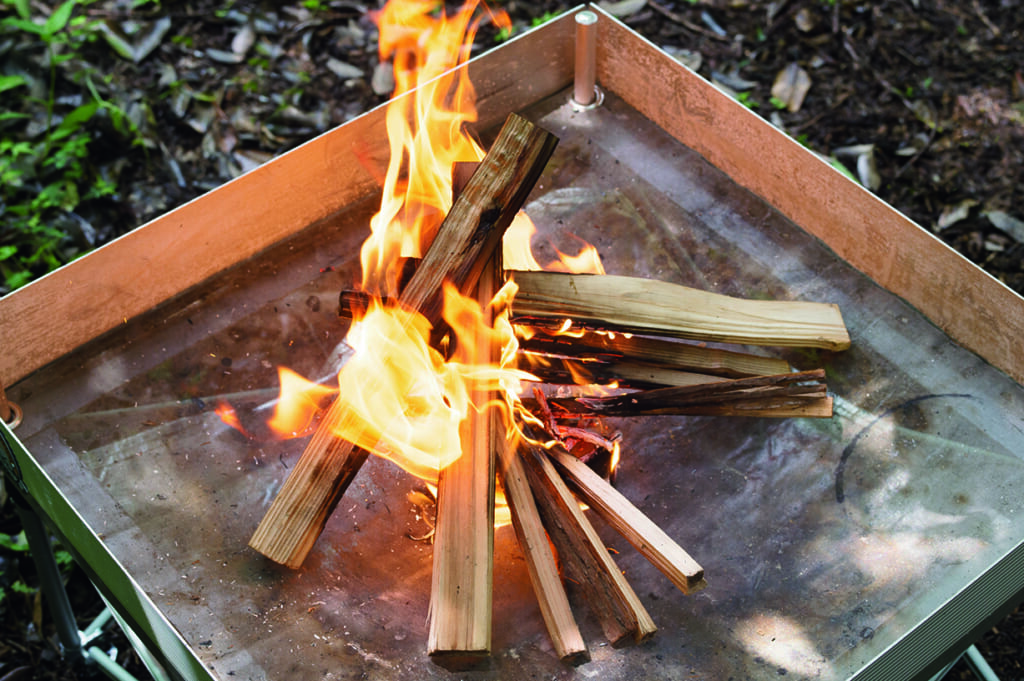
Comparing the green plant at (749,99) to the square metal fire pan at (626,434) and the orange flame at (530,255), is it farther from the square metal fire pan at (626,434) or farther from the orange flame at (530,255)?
the orange flame at (530,255)

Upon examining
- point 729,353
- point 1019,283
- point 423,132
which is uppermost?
point 423,132

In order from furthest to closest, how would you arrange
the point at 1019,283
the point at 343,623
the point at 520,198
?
the point at 1019,283, the point at 520,198, the point at 343,623

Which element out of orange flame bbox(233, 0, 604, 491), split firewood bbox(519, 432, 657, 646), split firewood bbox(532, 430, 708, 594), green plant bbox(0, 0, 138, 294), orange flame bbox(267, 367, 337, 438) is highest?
orange flame bbox(233, 0, 604, 491)

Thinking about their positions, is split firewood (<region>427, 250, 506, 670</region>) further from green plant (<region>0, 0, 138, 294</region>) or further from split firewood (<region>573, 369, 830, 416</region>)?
green plant (<region>0, 0, 138, 294</region>)

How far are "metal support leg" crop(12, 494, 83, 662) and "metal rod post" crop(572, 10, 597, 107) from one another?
5.80ft

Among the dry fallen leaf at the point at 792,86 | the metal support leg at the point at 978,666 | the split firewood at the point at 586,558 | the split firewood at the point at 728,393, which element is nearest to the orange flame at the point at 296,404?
the split firewood at the point at 586,558

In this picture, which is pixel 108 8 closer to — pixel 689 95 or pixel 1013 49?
pixel 689 95

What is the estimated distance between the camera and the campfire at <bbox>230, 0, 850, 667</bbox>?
1.83 m

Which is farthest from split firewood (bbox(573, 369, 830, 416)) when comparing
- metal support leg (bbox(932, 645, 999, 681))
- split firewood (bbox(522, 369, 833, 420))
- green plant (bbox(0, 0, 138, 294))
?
green plant (bbox(0, 0, 138, 294))

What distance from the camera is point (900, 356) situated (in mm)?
2211

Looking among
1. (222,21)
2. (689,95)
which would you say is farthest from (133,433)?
(222,21)

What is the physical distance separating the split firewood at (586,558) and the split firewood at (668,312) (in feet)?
1.00

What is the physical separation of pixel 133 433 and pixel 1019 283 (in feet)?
8.89

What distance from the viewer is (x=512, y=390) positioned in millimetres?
2102
